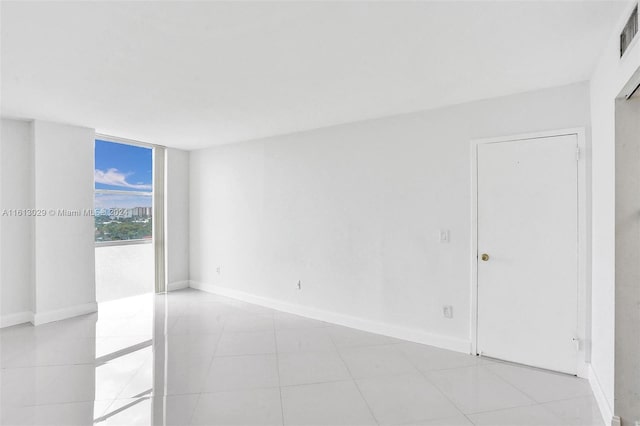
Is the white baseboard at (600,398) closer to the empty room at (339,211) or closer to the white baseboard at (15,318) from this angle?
the empty room at (339,211)

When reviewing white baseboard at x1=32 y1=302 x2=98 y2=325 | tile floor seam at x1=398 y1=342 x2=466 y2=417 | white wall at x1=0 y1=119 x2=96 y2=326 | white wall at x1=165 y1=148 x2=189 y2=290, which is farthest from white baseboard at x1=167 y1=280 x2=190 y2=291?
tile floor seam at x1=398 y1=342 x2=466 y2=417

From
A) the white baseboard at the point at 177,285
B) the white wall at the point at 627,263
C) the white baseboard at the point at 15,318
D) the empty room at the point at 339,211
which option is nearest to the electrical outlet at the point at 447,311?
the empty room at the point at 339,211

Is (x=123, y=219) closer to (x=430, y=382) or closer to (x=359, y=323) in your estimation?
(x=359, y=323)

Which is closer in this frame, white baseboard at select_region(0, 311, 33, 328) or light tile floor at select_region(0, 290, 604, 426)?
light tile floor at select_region(0, 290, 604, 426)

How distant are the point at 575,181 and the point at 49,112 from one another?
17.9 feet

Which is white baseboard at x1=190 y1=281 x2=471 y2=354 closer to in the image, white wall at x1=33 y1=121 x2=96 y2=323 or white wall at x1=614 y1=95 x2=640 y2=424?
white wall at x1=614 y1=95 x2=640 y2=424

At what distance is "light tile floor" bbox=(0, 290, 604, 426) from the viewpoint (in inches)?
88.0

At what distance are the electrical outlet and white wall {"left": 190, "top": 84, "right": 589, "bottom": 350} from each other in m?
0.04

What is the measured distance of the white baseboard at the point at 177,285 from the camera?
5.73 meters

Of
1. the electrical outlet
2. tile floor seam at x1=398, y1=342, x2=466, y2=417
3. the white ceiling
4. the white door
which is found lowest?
tile floor seam at x1=398, y1=342, x2=466, y2=417

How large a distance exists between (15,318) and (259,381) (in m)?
3.62

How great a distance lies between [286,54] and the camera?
7.47 feet

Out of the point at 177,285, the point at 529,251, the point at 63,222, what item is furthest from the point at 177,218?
the point at 529,251

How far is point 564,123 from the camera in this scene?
2.81 metres
